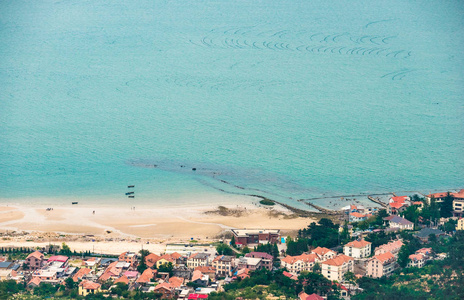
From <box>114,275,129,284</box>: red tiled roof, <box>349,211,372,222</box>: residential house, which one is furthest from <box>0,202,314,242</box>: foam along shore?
<box>114,275,129,284</box>: red tiled roof

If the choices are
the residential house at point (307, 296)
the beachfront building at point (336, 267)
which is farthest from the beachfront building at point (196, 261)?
the residential house at point (307, 296)

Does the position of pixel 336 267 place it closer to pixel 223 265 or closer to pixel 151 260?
pixel 223 265

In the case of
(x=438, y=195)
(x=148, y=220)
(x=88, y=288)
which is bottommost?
(x=88, y=288)

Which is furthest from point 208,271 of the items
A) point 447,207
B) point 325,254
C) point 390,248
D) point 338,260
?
point 447,207

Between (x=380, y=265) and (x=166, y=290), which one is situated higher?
(x=380, y=265)

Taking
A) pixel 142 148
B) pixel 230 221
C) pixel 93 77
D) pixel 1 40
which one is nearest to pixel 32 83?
pixel 93 77

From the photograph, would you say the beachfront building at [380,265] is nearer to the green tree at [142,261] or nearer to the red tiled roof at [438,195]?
the green tree at [142,261]

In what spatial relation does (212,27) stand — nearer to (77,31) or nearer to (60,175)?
(77,31)

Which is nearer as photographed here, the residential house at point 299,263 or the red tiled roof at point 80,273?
the red tiled roof at point 80,273
